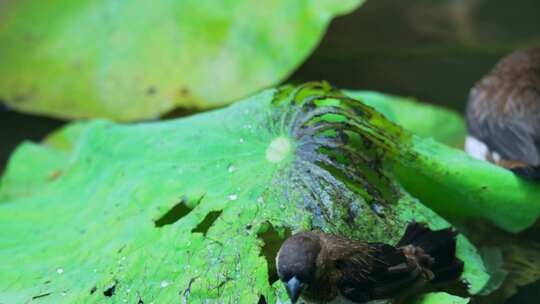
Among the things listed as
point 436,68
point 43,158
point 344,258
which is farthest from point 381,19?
point 344,258

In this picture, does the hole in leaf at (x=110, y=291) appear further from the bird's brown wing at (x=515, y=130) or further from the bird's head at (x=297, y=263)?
the bird's brown wing at (x=515, y=130)

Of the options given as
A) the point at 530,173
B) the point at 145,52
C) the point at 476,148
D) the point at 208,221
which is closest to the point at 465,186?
the point at 530,173

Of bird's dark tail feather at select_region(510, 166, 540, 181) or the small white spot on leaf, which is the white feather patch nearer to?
bird's dark tail feather at select_region(510, 166, 540, 181)

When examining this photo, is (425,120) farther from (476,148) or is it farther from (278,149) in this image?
(278,149)

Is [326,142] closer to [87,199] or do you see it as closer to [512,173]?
[512,173]

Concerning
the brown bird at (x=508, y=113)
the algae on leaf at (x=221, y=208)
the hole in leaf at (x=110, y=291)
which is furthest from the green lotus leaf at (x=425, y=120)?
the hole in leaf at (x=110, y=291)

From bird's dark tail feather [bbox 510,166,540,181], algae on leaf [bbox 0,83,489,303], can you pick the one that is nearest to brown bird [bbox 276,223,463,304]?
algae on leaf [bbox 0,83,489,303]
